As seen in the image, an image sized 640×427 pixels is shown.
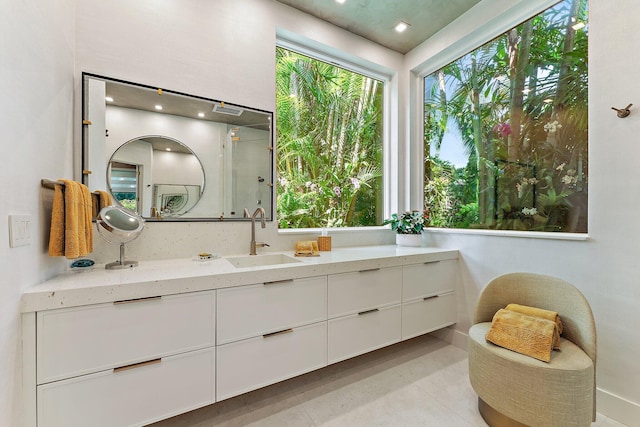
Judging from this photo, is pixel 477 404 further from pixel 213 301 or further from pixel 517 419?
pixel 213 301

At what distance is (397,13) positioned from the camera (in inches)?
93.4

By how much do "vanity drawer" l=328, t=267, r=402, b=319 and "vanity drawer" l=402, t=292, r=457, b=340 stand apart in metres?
0.19

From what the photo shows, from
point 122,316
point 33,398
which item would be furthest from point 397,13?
point 33,398

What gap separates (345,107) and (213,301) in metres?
2.32

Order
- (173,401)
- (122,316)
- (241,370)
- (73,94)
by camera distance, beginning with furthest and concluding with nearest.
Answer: (73,94)
(241,370)
(173,401)
(122,316)

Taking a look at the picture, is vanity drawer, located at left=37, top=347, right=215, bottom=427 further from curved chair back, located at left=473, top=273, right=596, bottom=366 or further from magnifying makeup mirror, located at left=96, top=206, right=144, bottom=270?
curved chair back, located at left=473, top=273, right=596, bottom=366

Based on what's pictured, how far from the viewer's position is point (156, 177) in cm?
180

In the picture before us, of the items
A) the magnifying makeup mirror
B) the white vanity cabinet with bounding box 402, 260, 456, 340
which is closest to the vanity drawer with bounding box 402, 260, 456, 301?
the white vanity cabinet with bounding box 402, 260, 456, 340

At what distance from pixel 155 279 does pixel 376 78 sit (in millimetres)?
2838

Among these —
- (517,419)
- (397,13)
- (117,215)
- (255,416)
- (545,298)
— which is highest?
(397,13)

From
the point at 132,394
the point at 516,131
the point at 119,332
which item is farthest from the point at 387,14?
the point at 132,394

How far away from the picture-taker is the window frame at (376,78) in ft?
7.93

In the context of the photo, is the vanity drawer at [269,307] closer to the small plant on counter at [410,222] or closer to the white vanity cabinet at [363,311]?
the white vanity cabinet at [363,311]

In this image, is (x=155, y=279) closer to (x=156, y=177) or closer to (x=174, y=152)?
(x=156, y=177)
